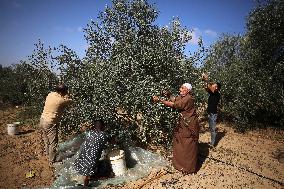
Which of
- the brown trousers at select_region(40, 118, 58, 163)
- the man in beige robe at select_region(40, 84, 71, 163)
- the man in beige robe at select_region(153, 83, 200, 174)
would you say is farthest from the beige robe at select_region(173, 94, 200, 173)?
the brown trousers at select_region(40, 118, 58, 163)

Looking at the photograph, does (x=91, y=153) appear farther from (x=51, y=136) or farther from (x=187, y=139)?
(x=187, y=139)

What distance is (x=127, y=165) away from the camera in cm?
805

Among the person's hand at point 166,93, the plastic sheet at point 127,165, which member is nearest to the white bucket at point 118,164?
the plastic sheet at point 127,165

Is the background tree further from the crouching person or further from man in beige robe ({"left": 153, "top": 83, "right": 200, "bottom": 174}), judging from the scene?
the crouching person

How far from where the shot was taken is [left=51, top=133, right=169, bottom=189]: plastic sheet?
6965 mm

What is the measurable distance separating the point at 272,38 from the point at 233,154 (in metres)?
6.24

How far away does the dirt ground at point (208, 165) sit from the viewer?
725 cm

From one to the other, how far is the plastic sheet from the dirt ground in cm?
24

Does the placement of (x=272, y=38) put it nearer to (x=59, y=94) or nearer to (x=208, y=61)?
(x=208, y=61)

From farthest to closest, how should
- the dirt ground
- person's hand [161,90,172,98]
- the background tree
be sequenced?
1. the background tree
2. person's hand [161,90,172,98]
3. the dirt ground

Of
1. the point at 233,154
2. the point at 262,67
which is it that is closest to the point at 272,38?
the point at 262,67

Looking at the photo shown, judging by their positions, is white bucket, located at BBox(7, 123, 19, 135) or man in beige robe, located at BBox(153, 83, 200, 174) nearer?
man in beige robe, located at BBox(153, 83, 200, 174)

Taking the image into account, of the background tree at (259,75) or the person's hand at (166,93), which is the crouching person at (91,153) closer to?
the person's hand at (166,93)

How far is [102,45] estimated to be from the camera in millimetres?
9805
